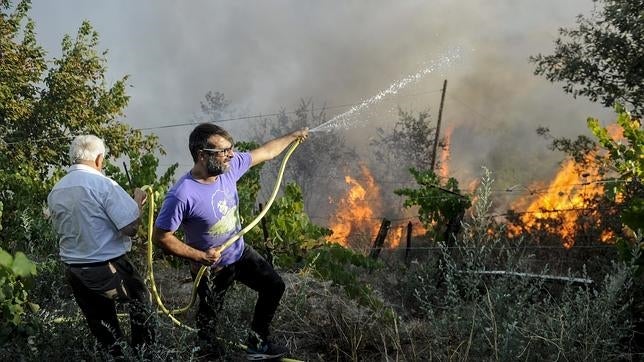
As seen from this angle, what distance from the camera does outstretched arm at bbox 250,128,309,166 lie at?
4817 millimetres

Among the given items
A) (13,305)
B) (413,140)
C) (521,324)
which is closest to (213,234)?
(13,305)

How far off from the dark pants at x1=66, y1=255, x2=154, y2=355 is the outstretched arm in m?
1.33

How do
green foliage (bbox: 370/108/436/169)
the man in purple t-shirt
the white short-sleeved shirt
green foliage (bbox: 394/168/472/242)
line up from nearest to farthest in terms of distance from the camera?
the white short-sleeved shirt
the man in purple t-shirt
green foliage (bbox: 394/168/472/242)
green foliage (bbox: 370/108/436/169)

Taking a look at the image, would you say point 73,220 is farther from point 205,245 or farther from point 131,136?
point 131,136

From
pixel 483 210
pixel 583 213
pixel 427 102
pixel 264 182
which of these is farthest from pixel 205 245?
pixel 264 182

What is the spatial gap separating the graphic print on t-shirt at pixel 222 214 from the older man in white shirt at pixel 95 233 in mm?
495

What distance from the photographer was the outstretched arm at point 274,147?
482 cm

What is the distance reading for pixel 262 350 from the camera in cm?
420

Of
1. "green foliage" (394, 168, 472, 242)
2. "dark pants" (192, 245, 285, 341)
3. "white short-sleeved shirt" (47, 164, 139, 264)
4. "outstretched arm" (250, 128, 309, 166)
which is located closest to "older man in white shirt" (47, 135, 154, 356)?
"white short-sleeved shirt" (47, 164, 139, 264)

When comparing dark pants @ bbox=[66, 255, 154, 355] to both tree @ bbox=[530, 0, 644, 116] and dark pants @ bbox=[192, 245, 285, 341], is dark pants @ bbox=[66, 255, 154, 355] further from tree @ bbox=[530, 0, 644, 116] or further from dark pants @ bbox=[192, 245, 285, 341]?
tree @ bbox=[530, 0, 644, 116]

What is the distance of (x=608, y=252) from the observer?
524 inches

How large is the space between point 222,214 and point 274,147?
104cm

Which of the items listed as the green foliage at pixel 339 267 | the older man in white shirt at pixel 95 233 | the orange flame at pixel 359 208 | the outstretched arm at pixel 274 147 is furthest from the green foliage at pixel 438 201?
the orange flame at pixel 359 208

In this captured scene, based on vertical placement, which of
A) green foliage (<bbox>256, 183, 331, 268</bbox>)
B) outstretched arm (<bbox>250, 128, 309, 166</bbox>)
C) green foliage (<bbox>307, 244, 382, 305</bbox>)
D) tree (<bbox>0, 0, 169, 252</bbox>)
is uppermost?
tree (<bbox>0, 0, 169, 252</bbox>)
